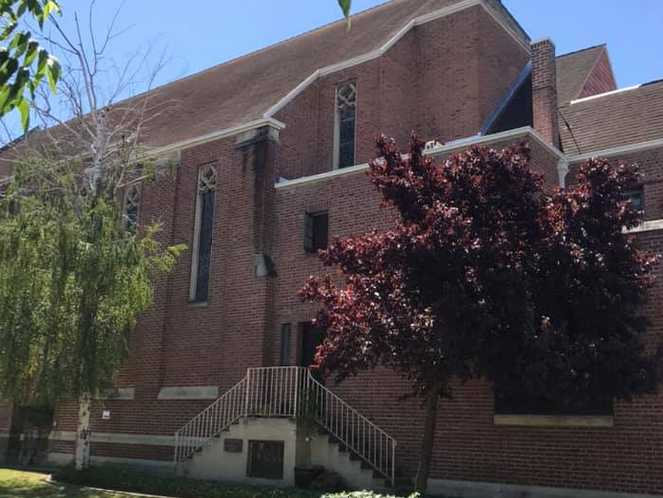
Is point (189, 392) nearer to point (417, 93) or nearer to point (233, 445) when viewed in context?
point (233, 445)

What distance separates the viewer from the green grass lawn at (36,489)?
15308 millimetres

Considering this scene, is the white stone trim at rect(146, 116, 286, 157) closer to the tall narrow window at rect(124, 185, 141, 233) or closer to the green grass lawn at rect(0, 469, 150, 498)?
the tall narrow window at rect(124, 185, 141, 233)

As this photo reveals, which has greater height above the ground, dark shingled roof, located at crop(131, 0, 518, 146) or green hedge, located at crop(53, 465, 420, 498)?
dark shingled roof, located at crop(131, 0, 518, 146)

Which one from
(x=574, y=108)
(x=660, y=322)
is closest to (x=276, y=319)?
(x=660, y=322)

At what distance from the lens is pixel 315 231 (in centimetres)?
1900

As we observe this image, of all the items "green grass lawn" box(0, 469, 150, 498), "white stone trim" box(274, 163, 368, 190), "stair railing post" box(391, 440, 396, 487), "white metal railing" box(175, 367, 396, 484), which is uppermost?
"white stone trim" box(274, 163, 368, 190)

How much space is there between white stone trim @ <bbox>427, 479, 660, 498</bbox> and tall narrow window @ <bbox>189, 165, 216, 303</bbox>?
8623 millimetres

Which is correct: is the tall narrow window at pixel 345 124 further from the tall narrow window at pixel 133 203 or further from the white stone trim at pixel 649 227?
the white stone trim at pixel 649 227

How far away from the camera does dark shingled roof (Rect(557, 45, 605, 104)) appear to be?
23.6 m

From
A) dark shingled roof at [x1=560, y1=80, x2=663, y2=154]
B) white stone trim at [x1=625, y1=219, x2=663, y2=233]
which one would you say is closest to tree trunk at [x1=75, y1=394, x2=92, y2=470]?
white stone trim at [x1=625, y1=219, x2=663, y2=233]

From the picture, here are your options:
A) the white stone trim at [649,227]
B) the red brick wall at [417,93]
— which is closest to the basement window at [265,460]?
the red brick wall at [417,93]

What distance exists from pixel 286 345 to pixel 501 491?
6449 mm


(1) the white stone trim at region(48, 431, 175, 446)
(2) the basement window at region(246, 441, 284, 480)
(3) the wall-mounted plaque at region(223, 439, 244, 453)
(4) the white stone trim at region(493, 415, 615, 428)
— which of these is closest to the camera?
(4) the white stone trim at region(493, 415, 615, 428)

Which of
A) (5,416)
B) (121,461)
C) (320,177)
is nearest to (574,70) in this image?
(320,177)
